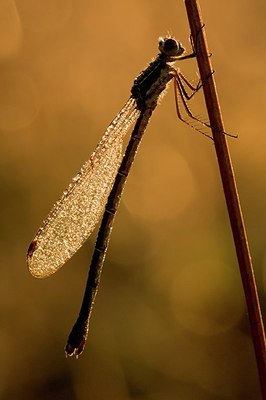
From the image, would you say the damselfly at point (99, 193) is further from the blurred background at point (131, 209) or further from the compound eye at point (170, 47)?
the blurred background at point (131, 209)

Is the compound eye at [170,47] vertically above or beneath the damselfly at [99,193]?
above

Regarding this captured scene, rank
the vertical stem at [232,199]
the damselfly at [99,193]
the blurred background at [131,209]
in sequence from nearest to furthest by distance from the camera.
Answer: the vertical stem at [232,199], the damselfly at [99,193], the blurred background at [131,209]

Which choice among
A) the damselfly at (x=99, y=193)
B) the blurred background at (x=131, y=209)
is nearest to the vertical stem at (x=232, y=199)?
the damselfly at (x=99, y=193)

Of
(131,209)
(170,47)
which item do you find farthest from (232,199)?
(131,209)

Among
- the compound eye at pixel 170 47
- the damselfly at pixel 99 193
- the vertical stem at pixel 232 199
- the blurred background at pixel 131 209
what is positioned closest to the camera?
the vertical stem at pixel 232 199

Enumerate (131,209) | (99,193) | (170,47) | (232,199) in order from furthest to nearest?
(131,209)
(99,193)
(170,47)
(232,199)

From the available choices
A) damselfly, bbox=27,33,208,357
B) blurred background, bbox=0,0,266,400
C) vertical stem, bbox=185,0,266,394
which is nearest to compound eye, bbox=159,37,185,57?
damselfly, bbox=27,33,208,357

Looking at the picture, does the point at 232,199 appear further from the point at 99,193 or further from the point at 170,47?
the point at 99,193

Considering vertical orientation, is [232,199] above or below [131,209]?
below
